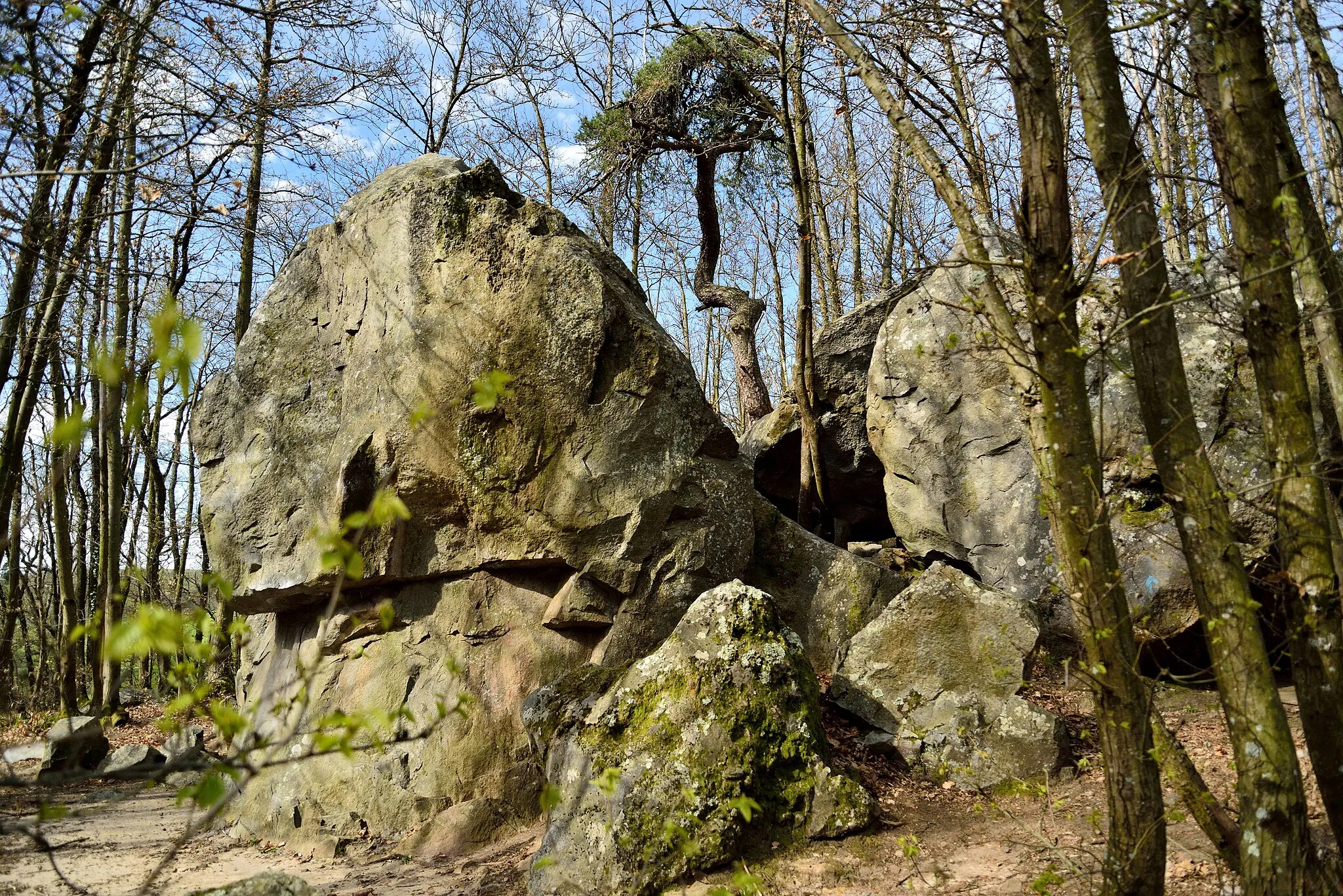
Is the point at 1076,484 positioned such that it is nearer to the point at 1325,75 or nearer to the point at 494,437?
the point at 1325,75

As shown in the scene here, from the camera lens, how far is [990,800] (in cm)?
605

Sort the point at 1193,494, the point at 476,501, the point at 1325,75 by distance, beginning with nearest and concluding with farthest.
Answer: the point at 1193,494
the point at 1325,75
the point at 476,501

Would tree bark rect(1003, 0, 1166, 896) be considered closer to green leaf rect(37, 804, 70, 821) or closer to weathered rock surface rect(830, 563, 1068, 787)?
weathered rock surface rect(830, 563, 1068, 787)

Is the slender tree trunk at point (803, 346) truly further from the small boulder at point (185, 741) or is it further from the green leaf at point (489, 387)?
the green leaf at point (489, 387)

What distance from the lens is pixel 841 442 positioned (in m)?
11.2

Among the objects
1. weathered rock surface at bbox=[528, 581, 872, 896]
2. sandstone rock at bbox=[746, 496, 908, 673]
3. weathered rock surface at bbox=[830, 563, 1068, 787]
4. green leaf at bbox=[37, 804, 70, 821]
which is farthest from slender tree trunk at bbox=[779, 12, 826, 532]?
green leaf at bbox=[37, 804, 70, 821]

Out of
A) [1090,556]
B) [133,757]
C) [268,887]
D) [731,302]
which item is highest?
[731,302]

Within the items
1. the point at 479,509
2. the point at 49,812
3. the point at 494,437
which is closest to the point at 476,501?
the point at 479,509

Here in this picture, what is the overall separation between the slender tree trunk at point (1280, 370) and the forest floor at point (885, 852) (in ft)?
1.75

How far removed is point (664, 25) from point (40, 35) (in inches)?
255

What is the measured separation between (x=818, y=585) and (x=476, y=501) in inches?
127

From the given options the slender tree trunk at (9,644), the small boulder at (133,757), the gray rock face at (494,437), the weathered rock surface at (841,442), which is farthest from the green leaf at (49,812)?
the slender tree trunk at (9,644)

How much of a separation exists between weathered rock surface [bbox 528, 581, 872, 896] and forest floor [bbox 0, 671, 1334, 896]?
22 cm

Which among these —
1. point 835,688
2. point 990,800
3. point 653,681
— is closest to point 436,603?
point 653,681
